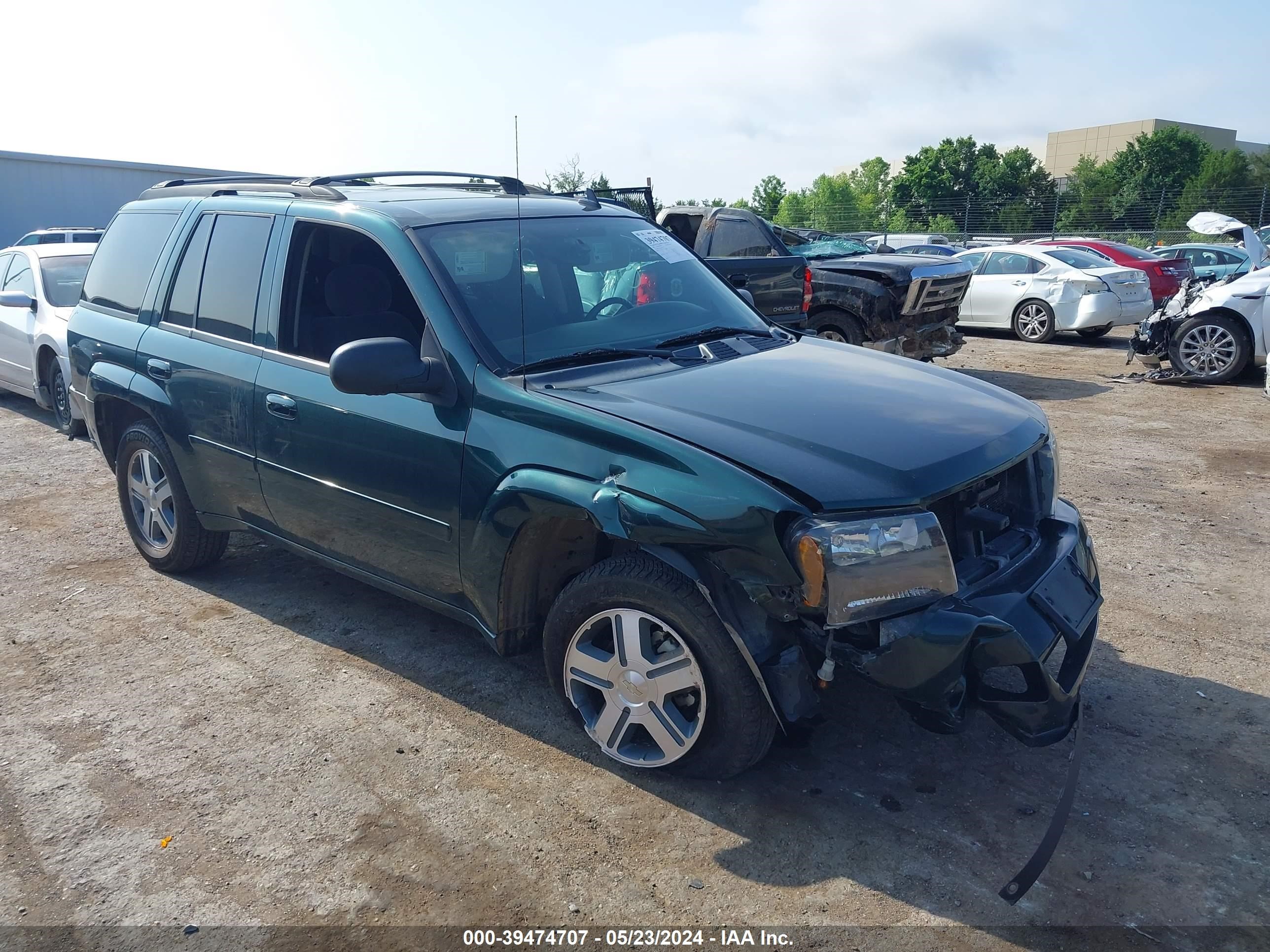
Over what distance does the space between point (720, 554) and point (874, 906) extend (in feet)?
3.51

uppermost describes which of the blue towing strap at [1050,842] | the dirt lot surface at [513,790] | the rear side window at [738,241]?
the rear side window at [738,241]

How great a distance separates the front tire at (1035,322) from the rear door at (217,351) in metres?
12.7

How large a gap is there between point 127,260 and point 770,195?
3473 inches

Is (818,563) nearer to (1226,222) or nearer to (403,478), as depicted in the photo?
(403,478)

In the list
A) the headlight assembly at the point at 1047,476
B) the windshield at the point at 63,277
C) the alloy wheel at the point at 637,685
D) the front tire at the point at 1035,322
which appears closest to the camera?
the alloy wheel at the point at 637,685

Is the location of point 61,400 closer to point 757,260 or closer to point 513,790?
point 757,260

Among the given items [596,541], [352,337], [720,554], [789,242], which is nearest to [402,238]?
[352,337]

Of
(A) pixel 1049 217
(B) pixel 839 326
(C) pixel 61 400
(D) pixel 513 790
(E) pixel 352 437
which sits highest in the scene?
(A) pixel 1049 217

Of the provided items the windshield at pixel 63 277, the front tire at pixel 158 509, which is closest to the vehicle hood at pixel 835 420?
the front tire at pixel 158 509

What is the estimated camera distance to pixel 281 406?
4133mm

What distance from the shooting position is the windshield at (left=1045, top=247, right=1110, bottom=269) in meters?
14.3

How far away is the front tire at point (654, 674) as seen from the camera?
3.04 metres

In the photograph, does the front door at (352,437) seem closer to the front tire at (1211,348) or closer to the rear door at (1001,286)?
the front tire at (1211,348)

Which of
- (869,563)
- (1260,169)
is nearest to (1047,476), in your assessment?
(869,563)
